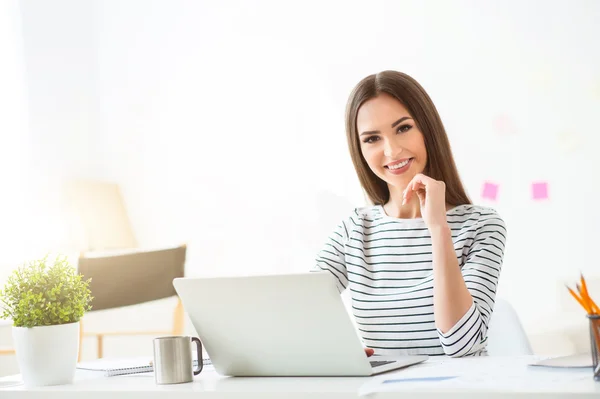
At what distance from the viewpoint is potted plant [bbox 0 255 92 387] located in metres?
1.24

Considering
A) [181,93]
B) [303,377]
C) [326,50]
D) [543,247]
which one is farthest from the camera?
[181,93]

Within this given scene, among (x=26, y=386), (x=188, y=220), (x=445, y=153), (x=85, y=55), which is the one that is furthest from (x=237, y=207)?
(x=26, y=386)

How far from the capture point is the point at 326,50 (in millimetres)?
3998

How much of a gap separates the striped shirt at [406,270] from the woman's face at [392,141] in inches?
4.9

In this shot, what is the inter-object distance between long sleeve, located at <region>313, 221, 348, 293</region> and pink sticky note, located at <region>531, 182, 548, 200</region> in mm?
1941

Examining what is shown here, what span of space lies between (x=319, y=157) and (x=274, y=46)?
2.12ft

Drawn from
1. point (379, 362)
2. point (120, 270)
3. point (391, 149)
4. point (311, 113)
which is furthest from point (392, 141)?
point (311, 113)

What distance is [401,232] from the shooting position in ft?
5.89

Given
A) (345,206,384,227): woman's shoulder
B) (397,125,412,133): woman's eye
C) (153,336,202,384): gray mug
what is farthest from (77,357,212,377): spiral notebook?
(397,125,412,133): woman's eye

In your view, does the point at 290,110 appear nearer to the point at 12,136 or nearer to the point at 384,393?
the point at 12,136

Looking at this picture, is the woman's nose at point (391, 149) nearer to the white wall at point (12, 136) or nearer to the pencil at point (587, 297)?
the pencil at point (587, 297)

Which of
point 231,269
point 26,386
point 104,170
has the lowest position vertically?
point 231,269

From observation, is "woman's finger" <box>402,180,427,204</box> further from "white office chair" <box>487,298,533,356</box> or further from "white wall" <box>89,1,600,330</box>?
"white wall" <box>89,1,600,330</box>

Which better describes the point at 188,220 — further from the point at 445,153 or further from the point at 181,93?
the point at 445,153
